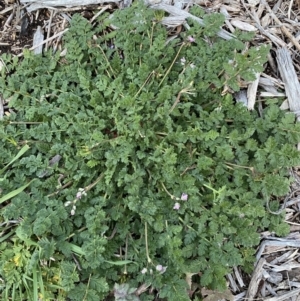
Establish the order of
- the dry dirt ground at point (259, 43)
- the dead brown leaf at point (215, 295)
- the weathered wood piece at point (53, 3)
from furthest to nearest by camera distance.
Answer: the weathered wood piece at point (53, 3), the dry dirt ground at point (259, 43), the dead brown leaf at point (215, 295)

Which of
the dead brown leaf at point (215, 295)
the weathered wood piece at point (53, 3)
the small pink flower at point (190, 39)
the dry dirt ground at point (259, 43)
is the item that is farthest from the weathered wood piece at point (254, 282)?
the weathered wood piece at point (53, 3)

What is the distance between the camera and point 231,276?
294 centimetres

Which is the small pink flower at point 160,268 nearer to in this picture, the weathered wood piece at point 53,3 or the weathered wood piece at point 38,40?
the weathered wood piece at point 38,40

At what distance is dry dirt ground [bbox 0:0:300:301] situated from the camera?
2957 millimetres

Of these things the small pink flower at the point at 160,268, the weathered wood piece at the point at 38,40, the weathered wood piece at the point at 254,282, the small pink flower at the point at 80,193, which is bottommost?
the weathered wood piece at the point at 254,282

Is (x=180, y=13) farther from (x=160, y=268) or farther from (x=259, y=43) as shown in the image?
(x=160, y=268)

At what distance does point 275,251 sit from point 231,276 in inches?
12.1

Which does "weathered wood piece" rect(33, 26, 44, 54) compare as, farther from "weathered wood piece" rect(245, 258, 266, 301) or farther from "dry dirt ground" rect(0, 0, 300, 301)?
"weathered wood piece" rect(245, 258, 266, 301)

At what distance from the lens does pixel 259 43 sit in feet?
10.1

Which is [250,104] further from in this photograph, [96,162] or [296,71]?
[96,162]

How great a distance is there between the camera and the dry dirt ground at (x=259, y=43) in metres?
2.96

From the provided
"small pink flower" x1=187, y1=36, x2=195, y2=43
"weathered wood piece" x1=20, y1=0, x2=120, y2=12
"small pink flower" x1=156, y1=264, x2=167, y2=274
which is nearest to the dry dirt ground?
"weathered wood piece" x1=20, y1=0, x2=120, y2=12

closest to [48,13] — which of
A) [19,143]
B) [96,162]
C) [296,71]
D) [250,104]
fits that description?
[19,143]

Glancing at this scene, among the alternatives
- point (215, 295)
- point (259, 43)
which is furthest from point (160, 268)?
point (259, 43)
